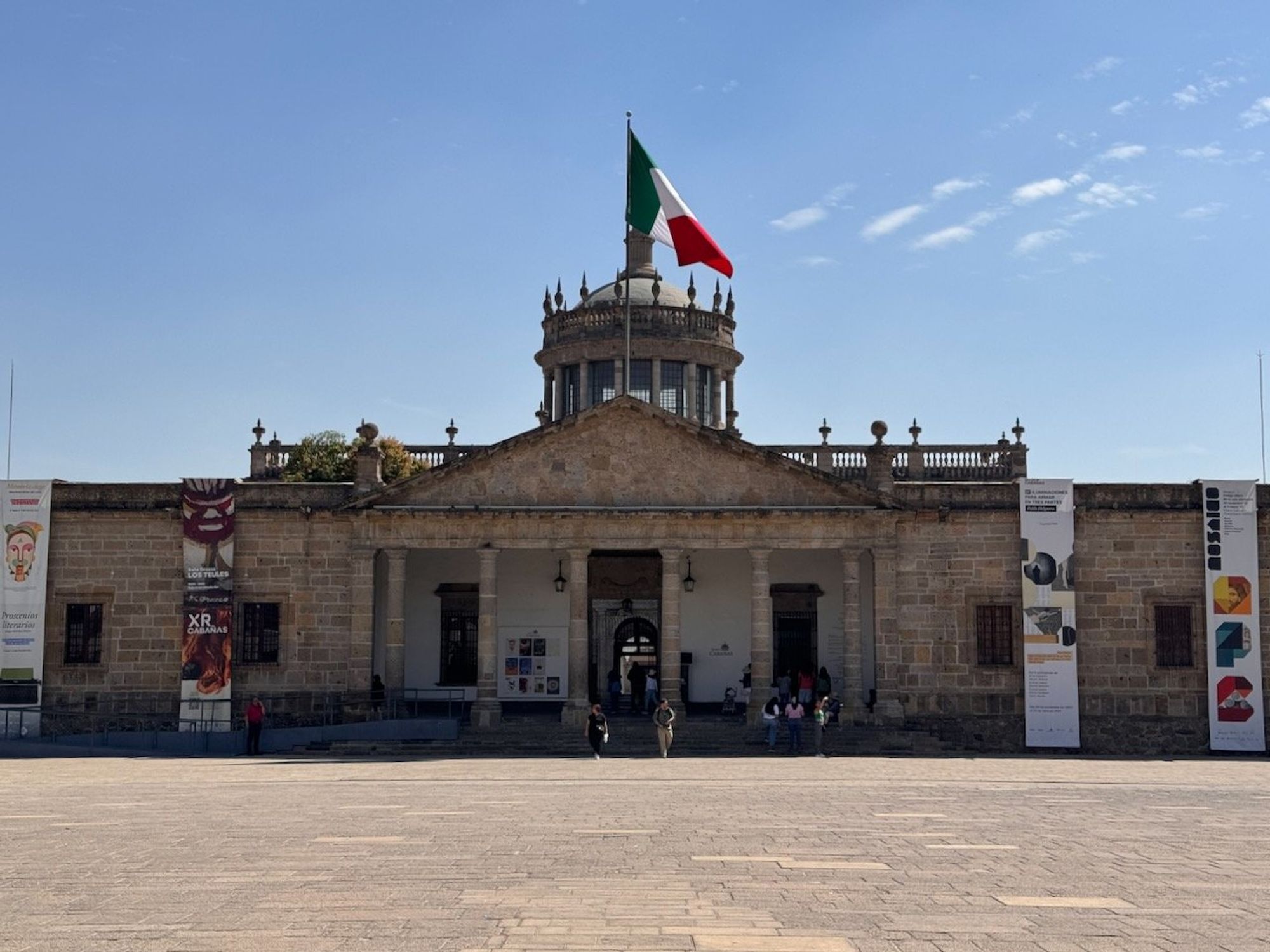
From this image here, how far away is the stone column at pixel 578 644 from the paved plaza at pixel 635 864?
337 inches

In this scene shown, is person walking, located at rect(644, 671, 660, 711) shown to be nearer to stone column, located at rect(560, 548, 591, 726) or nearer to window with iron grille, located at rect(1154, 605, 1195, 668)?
stone column, located at rect(560, 548, 591, 726)

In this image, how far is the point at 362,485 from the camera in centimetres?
3303

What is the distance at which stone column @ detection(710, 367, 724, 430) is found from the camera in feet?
143

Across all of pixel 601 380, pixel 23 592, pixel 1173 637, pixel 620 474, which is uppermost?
pixel 601 380

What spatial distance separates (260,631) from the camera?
3350cm

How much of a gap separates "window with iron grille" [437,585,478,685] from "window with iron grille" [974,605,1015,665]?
13.1m

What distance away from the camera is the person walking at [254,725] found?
97.9ft

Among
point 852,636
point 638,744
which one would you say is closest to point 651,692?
point 638,744

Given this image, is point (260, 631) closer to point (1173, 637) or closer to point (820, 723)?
point (820, 723)

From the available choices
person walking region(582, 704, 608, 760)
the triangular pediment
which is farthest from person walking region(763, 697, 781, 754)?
the triangular pediment

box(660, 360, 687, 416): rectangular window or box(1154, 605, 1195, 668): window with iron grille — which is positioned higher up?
box(660, 360, 687, 416): rectangular window

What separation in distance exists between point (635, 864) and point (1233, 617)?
78.2ft

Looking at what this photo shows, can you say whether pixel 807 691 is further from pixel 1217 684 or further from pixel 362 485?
pixel 362 485

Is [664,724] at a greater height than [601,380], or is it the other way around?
[601,380]
